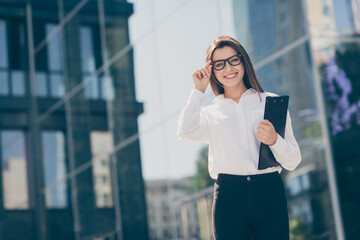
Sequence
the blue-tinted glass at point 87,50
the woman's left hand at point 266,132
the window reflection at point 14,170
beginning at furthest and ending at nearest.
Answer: the window reflection at point 14,170 < the blue-tinted glass at point 87,50 < the woman's left hand at point 266,132

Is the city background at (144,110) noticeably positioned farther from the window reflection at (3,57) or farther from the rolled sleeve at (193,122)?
the rolled sleeve at (193,122)

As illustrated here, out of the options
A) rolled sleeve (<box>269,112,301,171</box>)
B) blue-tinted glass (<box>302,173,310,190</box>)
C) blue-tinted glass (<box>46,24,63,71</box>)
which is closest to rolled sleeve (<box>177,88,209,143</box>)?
rolled sleeve (<box>269,112,301,171</box>)

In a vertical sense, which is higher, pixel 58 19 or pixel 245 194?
pixel 58 19

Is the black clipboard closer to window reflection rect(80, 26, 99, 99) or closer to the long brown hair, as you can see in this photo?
the long brown hair

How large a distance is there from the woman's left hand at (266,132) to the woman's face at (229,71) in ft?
0.92

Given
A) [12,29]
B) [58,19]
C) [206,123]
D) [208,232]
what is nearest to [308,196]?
[208,232]

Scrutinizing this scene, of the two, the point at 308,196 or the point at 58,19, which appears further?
the point at 58,19

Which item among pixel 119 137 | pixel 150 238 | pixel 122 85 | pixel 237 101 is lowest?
pixel 150 238

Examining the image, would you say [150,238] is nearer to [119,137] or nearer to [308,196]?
[119,137]

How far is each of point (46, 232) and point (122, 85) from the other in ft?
15.3

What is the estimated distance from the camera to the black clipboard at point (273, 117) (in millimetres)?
2512

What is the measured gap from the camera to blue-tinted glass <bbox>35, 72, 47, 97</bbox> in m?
13.3

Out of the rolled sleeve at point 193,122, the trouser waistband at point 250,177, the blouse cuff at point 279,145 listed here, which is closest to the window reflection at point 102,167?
the rolled sleeve at point 193,122

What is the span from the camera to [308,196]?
6.35 metres
